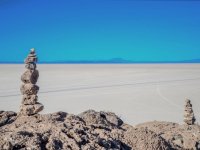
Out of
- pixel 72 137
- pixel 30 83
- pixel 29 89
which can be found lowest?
pixel 72 137

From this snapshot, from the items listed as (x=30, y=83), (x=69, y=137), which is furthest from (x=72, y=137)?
(x=30, y=83)

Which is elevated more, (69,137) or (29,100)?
(29,100)

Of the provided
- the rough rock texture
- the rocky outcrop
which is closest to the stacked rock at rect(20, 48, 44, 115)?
the rough rock texture

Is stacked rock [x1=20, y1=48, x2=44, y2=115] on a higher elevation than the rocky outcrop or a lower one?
higher

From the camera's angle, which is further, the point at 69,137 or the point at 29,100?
the point at 29,100

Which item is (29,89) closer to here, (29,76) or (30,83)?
(30,83)

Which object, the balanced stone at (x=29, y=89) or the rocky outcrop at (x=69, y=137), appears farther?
the balanced stone at (x=29, y=89)

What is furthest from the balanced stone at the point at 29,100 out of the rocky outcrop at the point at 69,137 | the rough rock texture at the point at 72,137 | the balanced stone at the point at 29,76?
the rocky outcrop at the point at 69,137

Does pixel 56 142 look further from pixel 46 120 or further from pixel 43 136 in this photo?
pixel 46 120

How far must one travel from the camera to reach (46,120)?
584cm

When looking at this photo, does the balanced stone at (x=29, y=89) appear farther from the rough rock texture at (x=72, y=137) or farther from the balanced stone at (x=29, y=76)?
the rough rock texture at (x=72, y=137)

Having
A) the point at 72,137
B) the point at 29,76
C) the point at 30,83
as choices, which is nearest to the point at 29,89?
the point at 30,83

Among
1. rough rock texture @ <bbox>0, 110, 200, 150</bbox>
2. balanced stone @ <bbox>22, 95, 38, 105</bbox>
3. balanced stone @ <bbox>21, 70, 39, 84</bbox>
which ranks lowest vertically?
rough rock texture @ <bbox>0, 110, 200, 150</bbox>

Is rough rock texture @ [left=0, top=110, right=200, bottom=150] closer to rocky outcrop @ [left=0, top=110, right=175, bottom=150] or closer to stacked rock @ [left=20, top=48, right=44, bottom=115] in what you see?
rocky outcrop @ [left=0, top=110, right=175, bottom=150]
